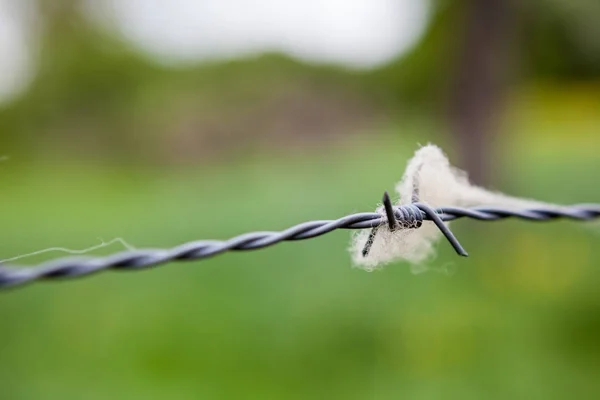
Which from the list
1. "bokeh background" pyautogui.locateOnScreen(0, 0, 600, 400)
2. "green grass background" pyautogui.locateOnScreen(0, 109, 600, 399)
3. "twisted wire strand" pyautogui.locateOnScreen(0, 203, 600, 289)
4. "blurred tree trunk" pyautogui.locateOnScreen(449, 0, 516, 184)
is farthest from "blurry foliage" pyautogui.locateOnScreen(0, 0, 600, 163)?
"twisted wire strand" pyautogui.locateOnScreen(0, 203, 600, 289)

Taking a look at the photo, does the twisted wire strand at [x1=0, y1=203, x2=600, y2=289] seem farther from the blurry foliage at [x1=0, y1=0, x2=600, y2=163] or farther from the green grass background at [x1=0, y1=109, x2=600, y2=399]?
A: the blurry foliage at [x1=0, y1=0, x2=600, y2=163]

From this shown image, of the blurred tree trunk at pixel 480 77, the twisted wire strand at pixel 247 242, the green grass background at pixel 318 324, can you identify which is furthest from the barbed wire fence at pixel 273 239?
the blurred tree trunk at pixel 480 77

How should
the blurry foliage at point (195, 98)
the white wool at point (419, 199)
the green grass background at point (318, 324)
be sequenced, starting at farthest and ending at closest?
the blurry foliage at point (195, 98), the green grass background at point (318, 324), the white wool at point (419, 199)

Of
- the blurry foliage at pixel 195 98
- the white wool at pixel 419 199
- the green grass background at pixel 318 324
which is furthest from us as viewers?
the blurry foliage at pixel 195 98

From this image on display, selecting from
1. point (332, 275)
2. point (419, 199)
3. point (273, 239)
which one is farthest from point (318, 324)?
point (273, 239)

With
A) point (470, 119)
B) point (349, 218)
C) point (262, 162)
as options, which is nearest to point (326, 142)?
point (262, 162)

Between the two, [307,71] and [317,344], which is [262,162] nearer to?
[307,71]

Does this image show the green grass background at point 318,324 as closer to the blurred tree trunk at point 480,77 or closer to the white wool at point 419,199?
the blurred tree trunk at point 480,77

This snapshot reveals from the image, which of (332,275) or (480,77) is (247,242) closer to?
(332,275)
